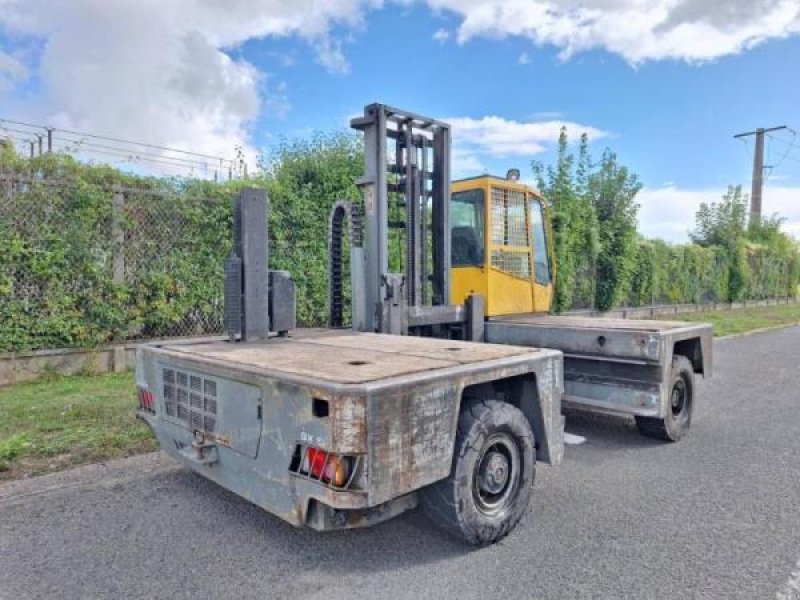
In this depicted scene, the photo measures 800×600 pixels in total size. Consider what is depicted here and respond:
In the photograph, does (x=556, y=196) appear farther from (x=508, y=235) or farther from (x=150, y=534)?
(x=150, y=534)

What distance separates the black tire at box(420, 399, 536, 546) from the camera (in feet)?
10.0

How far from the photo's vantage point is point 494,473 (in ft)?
10.9

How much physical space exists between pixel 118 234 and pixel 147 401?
15.0 feet

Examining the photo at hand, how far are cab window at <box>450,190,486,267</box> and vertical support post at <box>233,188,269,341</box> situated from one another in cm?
251

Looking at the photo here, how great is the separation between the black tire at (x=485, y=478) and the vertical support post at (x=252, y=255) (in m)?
1.87

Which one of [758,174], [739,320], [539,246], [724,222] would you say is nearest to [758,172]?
[758,174]

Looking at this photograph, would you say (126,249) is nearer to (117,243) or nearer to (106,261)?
(117,243)

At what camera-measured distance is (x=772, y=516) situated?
373 centimetres

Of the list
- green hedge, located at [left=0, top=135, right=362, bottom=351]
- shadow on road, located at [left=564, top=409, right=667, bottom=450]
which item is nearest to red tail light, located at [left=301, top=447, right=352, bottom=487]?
shadow on road, located at [left=564, top=409, right=667, bottom=450]

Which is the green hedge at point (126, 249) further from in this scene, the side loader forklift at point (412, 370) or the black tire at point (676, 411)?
the black tire at point (676, 411)

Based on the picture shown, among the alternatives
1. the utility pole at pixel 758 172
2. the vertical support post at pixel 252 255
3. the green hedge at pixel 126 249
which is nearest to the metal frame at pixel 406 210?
the vertical support post at pixel 252 255

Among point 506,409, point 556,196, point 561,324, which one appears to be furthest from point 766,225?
point 506,409

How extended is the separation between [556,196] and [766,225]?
2195 centimetres

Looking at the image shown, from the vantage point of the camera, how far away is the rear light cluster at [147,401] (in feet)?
12.9
